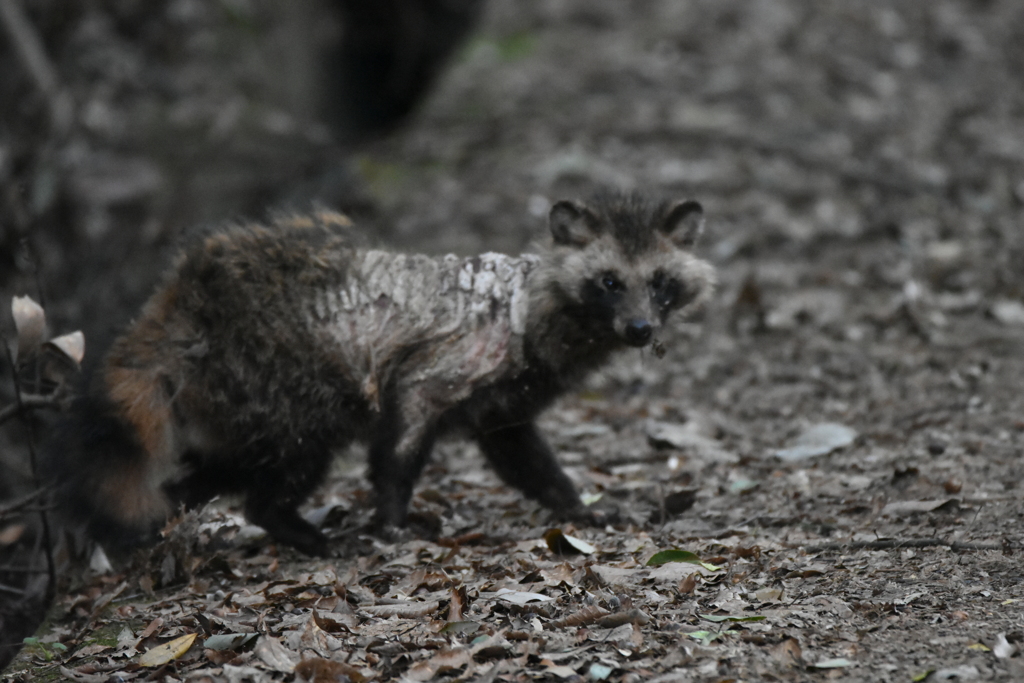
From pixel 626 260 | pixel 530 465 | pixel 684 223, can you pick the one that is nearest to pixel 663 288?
pixel 626 260

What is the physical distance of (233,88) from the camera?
36.6 feet

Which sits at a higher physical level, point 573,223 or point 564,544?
point 573,223

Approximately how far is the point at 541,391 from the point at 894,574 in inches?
78.3

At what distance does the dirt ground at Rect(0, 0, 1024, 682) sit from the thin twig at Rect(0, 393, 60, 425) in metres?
0.49

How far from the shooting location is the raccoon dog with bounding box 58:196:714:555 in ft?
16.4

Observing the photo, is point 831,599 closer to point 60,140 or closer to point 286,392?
point 286,392

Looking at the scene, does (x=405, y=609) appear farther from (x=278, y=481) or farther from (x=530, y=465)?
(x=530, y=465)

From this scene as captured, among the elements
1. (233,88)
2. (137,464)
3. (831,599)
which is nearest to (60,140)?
(233,88)

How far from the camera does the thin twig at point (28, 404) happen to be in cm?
466

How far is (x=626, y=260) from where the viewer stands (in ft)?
17.2

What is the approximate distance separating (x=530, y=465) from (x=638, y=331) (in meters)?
1.01

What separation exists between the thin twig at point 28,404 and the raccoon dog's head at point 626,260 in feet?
8.47

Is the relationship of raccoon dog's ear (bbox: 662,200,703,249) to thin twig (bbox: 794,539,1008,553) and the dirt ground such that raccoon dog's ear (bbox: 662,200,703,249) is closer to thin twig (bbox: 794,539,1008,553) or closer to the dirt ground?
the dirt ground

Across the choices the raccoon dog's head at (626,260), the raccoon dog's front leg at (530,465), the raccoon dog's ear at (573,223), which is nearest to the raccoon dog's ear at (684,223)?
the raccoon dog's head at (626,260)
